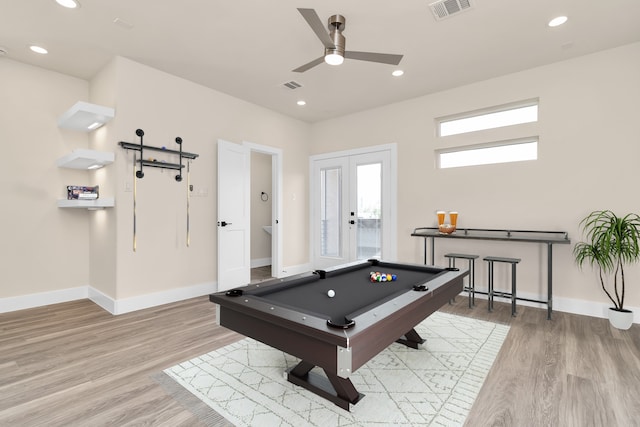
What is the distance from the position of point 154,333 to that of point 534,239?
3928mm

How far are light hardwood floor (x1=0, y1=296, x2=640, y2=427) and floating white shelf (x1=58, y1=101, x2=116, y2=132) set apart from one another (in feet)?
7.27

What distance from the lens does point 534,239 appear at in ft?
10.8

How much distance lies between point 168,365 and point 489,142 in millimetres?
4325

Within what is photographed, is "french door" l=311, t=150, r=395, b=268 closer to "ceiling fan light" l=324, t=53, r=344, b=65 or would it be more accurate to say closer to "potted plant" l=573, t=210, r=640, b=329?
"potted plant" l=573, t=210, r=640, b=329

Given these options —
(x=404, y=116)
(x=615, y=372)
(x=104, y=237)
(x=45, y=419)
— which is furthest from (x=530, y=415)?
(x=104, y=237)

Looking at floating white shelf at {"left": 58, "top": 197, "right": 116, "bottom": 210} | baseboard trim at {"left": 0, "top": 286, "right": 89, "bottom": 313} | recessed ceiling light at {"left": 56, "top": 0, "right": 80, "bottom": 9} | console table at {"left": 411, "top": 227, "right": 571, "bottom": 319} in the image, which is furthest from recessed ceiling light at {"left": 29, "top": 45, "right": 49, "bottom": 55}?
console table at {"left": 411, "top": 227, "right": 571, "bottom": 319}

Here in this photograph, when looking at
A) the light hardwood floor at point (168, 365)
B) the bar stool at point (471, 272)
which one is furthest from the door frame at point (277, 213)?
the bar stool at point (471, 272)

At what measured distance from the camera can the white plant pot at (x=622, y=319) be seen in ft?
9.86

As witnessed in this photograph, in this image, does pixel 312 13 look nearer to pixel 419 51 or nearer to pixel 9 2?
pixel 419 51

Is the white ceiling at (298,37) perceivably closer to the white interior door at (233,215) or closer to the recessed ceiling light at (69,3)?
the recessed ceiling light at (69,3)

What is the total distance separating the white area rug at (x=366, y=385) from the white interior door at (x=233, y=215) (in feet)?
6.09

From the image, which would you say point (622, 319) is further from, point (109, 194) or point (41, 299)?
point (41, 299)

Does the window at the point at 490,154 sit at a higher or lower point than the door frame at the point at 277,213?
higher

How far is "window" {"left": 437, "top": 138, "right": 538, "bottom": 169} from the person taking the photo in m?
3.92
